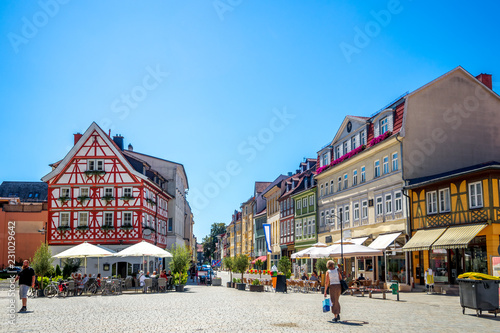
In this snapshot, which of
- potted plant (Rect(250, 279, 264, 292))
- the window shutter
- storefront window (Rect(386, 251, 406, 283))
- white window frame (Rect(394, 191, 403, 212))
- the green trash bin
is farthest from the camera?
the window shutter

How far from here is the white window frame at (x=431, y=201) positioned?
31.4m

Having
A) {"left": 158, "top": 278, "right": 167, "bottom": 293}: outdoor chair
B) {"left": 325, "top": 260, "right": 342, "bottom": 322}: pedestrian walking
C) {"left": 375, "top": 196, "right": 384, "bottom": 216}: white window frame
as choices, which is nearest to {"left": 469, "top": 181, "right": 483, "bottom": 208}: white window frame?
{"left": 375, "top": 196, "right": 384, "bottom": 216}: white window frame

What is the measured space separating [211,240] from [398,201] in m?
127

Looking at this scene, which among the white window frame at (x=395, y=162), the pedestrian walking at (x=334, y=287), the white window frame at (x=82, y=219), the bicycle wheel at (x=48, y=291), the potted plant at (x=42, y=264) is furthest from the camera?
the white window frame at (x=82, y=219)

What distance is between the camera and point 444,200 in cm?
3048

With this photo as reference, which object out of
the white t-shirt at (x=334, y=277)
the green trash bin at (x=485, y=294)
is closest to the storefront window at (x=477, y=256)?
the green trash bin at (x=485, y=294)

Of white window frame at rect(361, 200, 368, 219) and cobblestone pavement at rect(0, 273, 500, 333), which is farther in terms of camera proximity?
white window frame at rect(361, 200, 368, 219)

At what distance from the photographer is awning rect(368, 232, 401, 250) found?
34.3 m

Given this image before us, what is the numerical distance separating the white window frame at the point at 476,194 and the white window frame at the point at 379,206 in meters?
9.53

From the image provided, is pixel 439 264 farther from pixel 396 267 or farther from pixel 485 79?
pixel 485 79

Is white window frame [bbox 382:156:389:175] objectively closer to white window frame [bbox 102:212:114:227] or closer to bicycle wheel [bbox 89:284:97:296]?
bicycle wheel [bbox 89:284:97:296]

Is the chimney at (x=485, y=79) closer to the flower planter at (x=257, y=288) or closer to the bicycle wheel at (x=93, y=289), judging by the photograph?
the flower planter at (x=257, y=288)

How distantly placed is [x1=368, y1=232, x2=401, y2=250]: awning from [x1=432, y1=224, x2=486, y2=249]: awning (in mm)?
4960

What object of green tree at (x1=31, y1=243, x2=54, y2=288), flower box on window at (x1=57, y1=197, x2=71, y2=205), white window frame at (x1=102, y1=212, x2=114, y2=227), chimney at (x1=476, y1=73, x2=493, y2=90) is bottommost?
green tree at (x1=31, y1=243, x2=54, y2=288)
